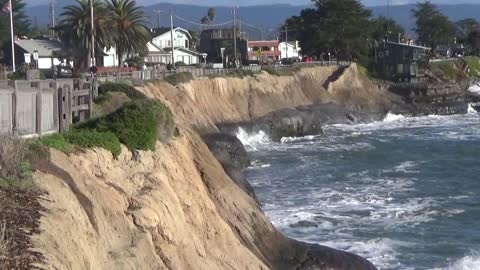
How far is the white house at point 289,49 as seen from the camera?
130375mm

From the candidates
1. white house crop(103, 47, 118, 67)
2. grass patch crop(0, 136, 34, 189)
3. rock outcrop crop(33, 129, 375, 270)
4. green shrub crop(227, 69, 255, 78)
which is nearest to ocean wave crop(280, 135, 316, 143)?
green shrub crop(227, 69, 255, 78)

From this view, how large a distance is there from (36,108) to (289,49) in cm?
11917

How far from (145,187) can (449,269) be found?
10.7 m

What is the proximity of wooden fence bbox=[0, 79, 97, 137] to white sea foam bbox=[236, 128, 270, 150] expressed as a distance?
34248 mm

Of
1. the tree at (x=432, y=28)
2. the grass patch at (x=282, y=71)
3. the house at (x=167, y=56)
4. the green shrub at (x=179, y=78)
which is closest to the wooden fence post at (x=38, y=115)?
the green shrub at (x=179, y=78)

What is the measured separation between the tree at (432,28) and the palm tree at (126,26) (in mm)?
89804

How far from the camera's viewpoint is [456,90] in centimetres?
9819

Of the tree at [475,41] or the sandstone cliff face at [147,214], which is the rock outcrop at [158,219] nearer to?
the sandstone cliff face at [147,214]

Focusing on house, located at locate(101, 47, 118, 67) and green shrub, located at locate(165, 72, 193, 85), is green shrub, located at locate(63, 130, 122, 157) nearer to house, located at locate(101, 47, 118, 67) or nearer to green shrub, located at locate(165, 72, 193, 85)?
green shrub, located at locate(165, 72, 193, 85)

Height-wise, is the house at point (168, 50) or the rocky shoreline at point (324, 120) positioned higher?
the house at point (168, 50)

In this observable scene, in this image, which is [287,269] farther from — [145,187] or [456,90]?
[456,90]

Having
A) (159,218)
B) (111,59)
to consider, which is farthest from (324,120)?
(159,218)

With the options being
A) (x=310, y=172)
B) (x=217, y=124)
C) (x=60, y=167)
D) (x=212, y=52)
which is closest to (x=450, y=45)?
(x=212, y=52)

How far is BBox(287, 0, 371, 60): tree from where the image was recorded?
4050 inches
